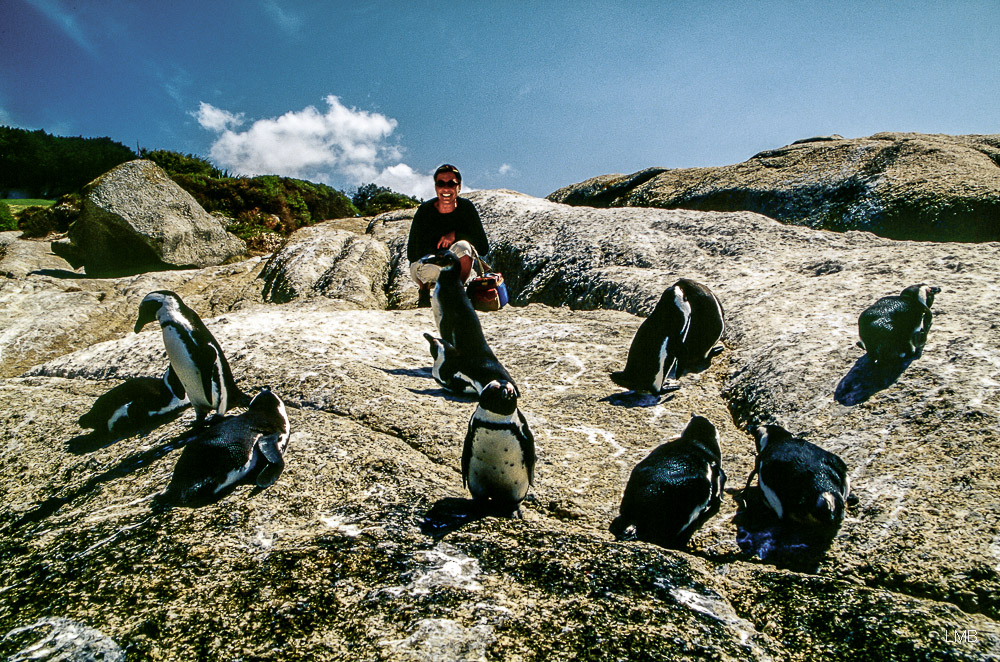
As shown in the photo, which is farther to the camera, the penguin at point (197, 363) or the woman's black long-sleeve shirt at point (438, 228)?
the woman's black long-sleeve shirt at point (438, 228)

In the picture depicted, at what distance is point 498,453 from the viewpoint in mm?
2824

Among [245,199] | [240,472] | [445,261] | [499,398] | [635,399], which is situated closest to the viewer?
[499,398]

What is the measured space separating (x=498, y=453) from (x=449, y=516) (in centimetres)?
40

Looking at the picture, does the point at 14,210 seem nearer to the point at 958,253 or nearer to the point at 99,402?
the point at 99,402

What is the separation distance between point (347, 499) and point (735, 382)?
3.43 m

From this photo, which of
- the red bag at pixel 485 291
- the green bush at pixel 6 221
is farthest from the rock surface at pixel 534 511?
the green bush at pixel 6 221

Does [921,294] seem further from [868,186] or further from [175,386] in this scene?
[868,186]

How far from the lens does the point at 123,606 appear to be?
2.05 m

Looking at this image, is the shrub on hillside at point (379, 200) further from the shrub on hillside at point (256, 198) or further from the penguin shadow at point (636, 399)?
the penguin shadow at point (636, 399)

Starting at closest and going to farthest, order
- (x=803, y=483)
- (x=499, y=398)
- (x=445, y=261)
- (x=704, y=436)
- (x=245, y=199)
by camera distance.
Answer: (x=803, y=483) → (x=499, y=398) → (x=704, y=436) → (x=445, y=261) → (x=245, y=199)

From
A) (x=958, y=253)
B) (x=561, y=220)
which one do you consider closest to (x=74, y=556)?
(x=958, y=253)

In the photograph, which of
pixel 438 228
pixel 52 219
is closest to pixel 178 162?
pixel 52 219

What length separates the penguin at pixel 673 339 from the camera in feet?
15.0

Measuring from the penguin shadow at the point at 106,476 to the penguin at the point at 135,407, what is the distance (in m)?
0.38
